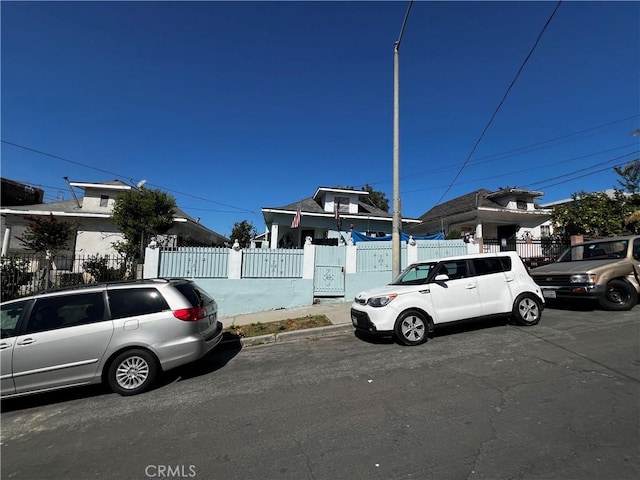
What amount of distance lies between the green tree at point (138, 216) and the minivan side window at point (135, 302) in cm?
1148

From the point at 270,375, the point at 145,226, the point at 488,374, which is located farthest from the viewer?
the point at 145,226

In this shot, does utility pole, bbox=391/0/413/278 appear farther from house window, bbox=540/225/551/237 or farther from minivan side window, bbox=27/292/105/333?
house window, bbox=540/225/551/237

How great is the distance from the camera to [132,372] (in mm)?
5059

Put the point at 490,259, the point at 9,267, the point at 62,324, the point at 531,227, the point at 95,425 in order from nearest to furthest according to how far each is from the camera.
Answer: the point at 95,425
the point at 62,324
the point at 490,259
the point at 9,267
the point at 531,227

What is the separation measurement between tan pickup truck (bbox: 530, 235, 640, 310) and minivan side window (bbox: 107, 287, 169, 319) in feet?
30.5

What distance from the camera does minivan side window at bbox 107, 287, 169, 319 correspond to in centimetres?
525

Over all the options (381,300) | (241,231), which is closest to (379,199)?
(241,231)

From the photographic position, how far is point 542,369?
189 inches

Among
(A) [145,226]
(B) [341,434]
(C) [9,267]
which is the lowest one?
(B) [341,434]

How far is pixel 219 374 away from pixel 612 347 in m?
6.63

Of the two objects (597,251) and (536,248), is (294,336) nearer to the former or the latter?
(597,251)

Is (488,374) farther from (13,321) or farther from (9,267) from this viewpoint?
(9,267)

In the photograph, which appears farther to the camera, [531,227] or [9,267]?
[531,227]

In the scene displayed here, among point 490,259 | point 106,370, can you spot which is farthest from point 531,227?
point 106,370
